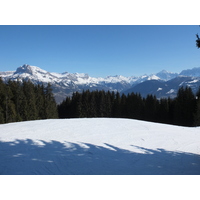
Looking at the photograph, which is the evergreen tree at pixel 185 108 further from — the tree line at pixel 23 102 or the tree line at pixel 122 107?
the tree line at pixel 23 102

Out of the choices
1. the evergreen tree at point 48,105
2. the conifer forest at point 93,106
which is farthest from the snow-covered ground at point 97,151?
the evergreen tree at point 48,105

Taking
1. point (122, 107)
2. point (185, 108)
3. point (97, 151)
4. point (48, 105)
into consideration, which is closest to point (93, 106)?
point (122, 107)

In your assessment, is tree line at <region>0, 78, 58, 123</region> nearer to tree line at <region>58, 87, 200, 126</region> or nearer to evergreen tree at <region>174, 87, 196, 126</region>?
tree line at <region>58, 87, 200, 126</region>

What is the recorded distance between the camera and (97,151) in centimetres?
761

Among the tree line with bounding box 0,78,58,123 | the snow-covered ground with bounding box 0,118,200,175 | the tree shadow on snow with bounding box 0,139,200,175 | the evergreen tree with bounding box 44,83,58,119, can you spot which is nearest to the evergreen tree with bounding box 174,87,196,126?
the evergreen tree with bounding box 44,83,58,119

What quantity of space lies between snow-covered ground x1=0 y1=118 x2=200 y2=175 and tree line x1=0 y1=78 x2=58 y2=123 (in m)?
26.7

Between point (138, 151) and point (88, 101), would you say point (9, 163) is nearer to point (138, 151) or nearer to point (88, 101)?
point (138, 151)

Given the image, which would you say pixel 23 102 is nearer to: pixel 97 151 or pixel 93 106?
pixel 93 106

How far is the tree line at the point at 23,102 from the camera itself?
111ft

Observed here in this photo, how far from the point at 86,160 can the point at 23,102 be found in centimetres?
3705

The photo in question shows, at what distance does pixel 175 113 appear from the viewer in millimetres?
45906

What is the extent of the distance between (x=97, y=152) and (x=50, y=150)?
89.4 inches

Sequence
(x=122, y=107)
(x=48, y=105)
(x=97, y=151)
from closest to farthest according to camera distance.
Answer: (x=97, y=151) < (x=48, y=105) < (x=122, y=107)

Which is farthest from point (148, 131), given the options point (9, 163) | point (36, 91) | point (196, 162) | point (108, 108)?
point (108, 108)
